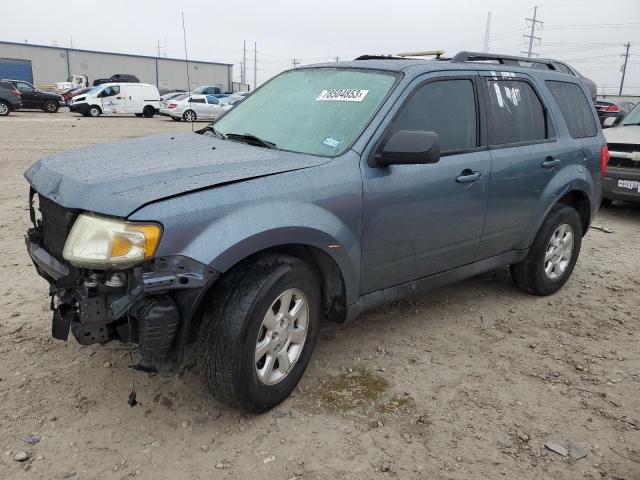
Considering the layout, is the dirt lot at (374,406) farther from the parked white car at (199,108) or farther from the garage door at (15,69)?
the garage door at (15,69)

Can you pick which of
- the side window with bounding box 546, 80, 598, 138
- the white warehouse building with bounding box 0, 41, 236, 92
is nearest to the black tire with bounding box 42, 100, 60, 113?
the white warehouse building with bounding box 0, 41, 236, 92

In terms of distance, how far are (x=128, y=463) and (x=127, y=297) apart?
2.63ft

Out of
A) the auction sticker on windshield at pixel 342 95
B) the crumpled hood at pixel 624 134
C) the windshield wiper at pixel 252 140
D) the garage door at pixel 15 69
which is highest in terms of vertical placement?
the garage door at pixel 15 69

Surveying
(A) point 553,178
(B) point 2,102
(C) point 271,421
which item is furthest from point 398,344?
(B) point 2,102

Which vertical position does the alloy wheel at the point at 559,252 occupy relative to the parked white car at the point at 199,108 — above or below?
below

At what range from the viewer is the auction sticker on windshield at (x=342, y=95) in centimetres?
337

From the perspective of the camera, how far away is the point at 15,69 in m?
51.1

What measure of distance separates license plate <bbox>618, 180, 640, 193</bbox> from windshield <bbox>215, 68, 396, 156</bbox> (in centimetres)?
551

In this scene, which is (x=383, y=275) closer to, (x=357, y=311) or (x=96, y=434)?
(x=357, y=311)

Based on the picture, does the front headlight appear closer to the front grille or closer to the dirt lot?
the front grille

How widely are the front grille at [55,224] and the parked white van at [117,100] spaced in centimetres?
2647

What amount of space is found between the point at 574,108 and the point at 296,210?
324 centimetres

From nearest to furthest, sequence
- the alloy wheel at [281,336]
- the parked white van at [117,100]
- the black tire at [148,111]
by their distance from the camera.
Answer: the alloy wheel at [281,336], the parked white van at [117,100], the black tire at [148,111]

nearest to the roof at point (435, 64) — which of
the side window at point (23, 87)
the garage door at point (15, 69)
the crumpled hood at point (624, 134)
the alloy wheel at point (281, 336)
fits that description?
the alloy wheel at point (281, 336)
